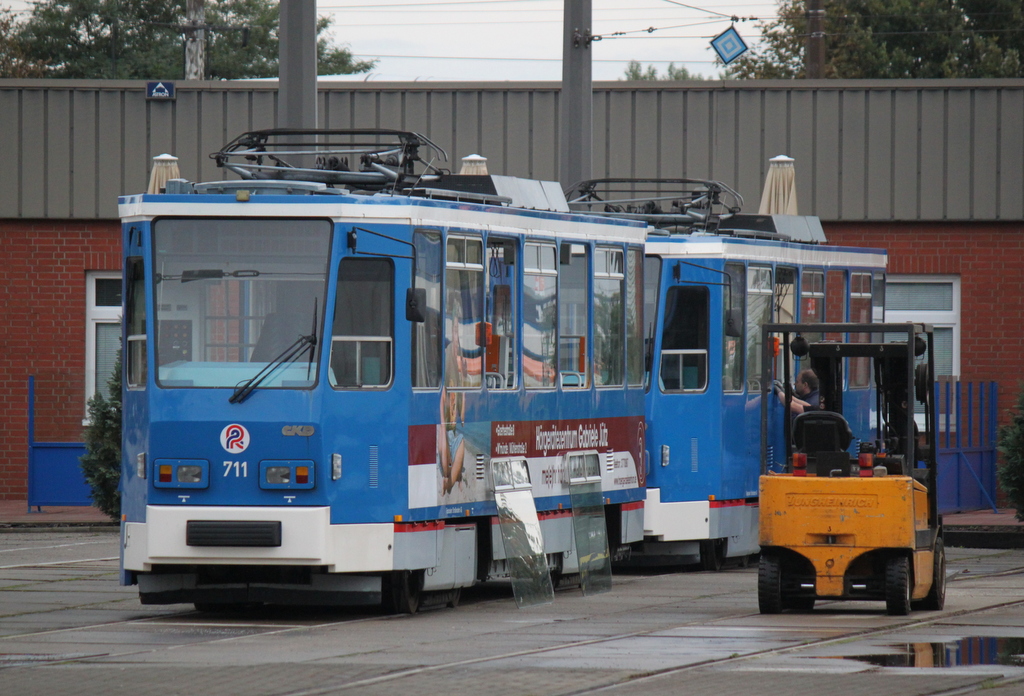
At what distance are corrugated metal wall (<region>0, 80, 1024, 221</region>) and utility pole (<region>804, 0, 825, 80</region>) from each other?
7211mm

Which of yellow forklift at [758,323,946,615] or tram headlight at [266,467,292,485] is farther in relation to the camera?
yellow forklift at [758,323,946,615]

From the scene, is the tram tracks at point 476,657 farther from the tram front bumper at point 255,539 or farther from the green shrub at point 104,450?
the green shrub at point 104,450

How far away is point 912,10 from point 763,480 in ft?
144

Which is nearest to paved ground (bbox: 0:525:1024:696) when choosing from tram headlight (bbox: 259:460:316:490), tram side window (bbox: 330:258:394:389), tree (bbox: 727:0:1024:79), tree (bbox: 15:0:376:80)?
tram headlight (bbox: 259:460:316:490)

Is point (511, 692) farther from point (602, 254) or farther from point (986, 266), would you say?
point (986, 266)

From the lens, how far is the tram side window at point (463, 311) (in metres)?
13.5

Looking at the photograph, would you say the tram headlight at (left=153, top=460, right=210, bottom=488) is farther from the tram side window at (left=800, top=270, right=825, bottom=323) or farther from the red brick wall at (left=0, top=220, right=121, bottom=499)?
the red brick wall at (left=0, top=220, right=121, bottom=499)

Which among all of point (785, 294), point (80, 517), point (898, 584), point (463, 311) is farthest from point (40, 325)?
point (898, 584)

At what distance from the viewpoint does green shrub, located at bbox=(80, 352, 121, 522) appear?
880 inches

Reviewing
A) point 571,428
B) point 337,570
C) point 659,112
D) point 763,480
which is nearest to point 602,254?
point 571,428

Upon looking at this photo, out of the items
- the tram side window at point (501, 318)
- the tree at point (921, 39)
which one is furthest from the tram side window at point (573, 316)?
the tree at point (921, 39)

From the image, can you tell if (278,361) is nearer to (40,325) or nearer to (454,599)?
(454,599)

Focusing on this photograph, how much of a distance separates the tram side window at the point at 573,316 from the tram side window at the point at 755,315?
3.03 metres

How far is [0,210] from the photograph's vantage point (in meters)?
26.4
